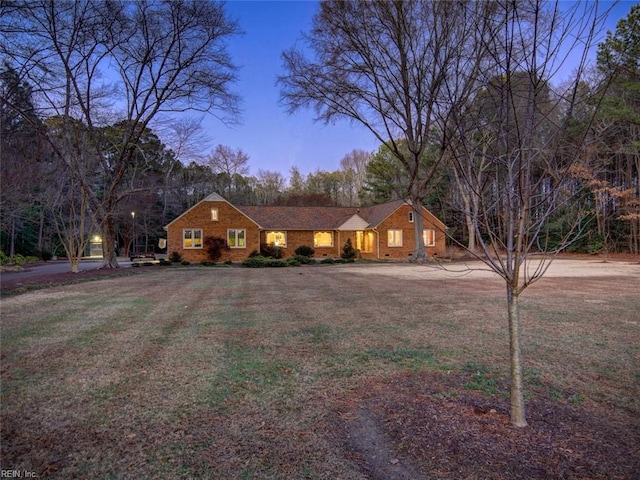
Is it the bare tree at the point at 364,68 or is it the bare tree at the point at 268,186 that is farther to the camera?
the bare tree at the point at 268,186

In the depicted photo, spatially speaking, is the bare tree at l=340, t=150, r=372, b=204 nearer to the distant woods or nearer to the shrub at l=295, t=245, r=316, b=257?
the distant woods

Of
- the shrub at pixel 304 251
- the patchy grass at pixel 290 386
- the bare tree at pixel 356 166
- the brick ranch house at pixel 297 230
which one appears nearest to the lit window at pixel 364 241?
the brick ranch house at pixel 297 230

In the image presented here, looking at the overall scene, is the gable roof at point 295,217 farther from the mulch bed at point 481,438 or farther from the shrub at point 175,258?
the mulch bed at point 481,438

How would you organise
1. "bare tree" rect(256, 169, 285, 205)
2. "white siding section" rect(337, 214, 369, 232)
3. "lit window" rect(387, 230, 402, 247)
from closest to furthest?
1. "lit window" rect(387, 230, 402, 247)
2. "white siding section" rect(337, 214, 369, 232)
3. "bare tree" rect(256, 169, 285, 205)

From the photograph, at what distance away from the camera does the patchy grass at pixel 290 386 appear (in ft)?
8.49

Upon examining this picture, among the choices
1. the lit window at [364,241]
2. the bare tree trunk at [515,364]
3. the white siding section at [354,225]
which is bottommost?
the bare tree trunk at [515,364]

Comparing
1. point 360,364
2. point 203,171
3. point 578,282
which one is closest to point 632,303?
point 578,282

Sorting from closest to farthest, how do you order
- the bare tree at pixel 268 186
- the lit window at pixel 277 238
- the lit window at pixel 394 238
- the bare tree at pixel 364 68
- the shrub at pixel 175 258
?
the bare tree at pixel 364 68, the shrub at pixel 175 258, the lit window at pixel 277 238, the lit window at pixel 394 238, the bare tree at pixel 268 186

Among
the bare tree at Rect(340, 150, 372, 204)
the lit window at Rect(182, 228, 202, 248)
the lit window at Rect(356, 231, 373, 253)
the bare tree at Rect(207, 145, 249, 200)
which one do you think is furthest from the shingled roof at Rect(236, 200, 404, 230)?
the bare tree at Rect(340, 150, 372, 204)

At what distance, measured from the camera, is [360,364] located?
4.45m

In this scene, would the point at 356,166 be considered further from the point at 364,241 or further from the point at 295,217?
the point at 295,217

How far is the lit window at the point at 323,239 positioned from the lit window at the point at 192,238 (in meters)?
8.09

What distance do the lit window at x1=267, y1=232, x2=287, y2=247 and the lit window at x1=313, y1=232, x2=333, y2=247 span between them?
2221 mm

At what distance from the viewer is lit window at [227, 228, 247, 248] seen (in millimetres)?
25750
